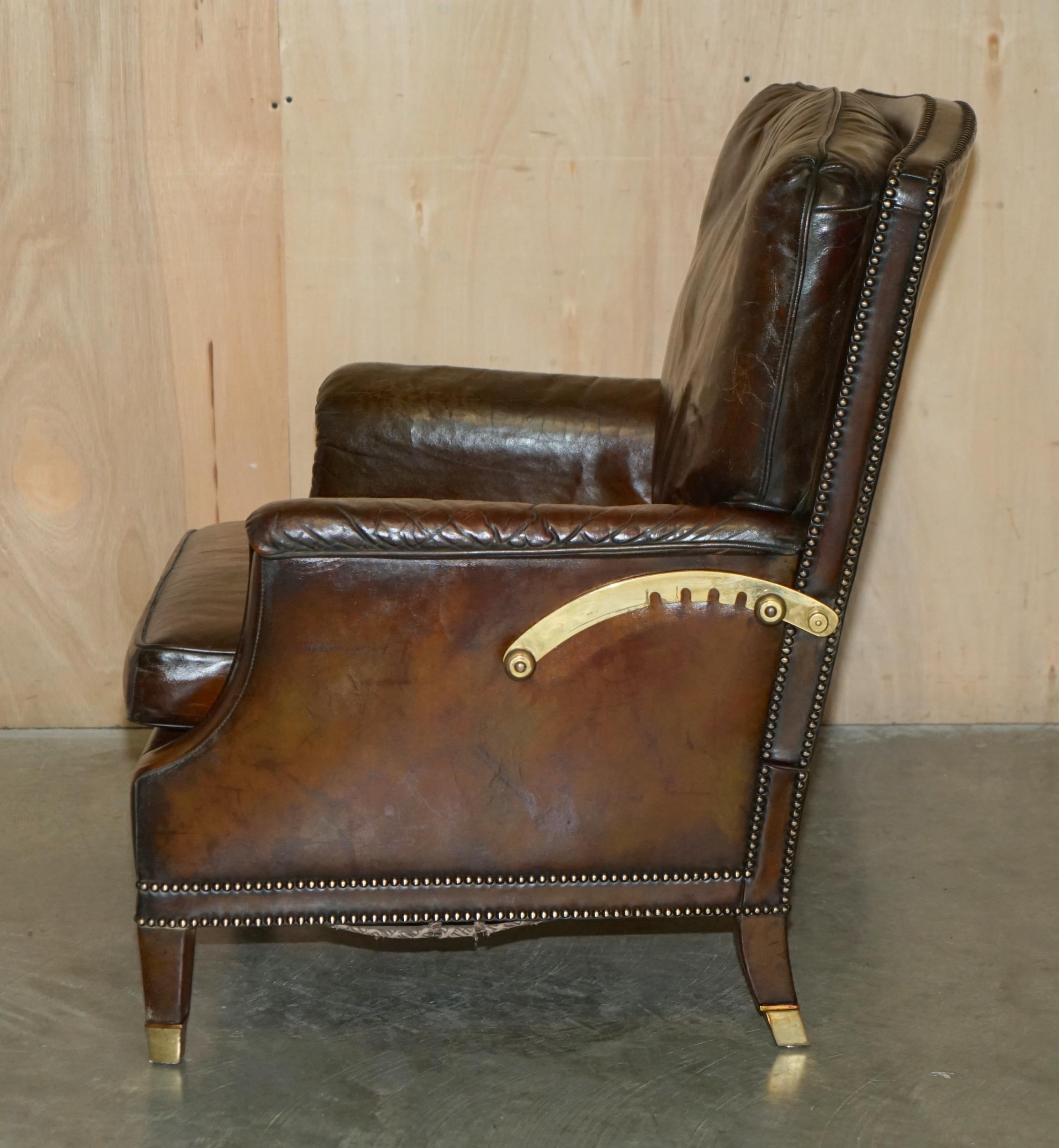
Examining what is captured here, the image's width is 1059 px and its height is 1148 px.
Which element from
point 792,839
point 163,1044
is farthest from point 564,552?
point 163,1044

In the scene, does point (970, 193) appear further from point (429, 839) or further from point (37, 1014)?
Result: point (37, 1014)

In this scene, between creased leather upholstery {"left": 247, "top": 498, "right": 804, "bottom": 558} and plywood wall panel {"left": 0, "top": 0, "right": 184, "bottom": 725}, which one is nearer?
creased leather upholstery {"left": 247, "top": 498, "right": 804, "bottom": 558}

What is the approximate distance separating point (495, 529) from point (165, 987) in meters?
0.67

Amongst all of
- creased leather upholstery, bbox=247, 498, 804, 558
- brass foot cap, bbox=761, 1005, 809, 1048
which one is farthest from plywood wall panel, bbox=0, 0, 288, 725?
brass foot cap, bbox=761, 1005, 809, 1048

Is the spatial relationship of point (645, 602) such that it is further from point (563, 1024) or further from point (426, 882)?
point (563, 1024)

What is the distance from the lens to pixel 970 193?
2438mm

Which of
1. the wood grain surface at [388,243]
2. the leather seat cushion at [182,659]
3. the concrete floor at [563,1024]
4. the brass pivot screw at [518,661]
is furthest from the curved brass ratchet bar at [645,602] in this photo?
the wood grain surface at [388,243]

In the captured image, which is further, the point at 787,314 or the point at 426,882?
the point at 426,882

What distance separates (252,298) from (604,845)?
1343 millimetres

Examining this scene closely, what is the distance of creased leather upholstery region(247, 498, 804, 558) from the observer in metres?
1.43

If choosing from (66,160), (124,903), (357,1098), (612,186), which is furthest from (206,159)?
(357,1098)

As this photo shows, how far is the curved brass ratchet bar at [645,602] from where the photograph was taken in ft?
4.81

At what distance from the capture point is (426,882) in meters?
1.56

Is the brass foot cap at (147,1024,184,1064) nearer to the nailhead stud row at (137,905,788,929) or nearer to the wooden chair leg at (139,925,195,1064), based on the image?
the wooden chair leg at (139,925,195,1064)
